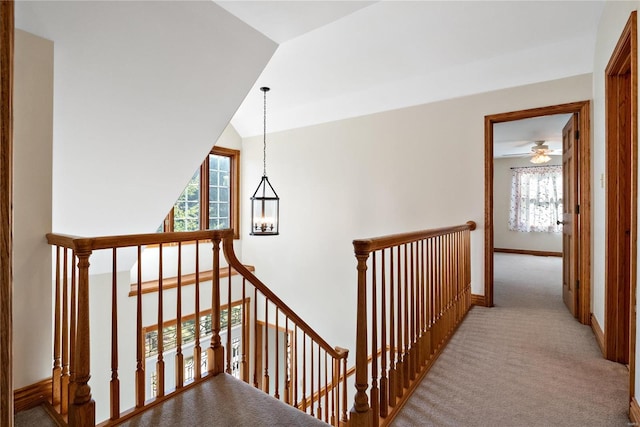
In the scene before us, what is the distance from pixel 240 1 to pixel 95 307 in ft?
11.6

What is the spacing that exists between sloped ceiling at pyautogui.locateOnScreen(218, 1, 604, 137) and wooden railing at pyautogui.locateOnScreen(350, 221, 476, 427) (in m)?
1.66

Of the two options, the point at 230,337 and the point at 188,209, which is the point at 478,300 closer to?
the point at 230,337

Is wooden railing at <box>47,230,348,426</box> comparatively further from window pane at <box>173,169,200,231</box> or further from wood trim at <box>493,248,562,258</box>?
wood trim at <box>493,248,562,258</box>

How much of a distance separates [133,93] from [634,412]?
11.4 feet

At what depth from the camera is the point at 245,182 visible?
5.85 m

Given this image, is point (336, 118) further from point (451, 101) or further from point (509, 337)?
point (509, 337)

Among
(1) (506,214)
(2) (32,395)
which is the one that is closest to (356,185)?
(2) (32,395)

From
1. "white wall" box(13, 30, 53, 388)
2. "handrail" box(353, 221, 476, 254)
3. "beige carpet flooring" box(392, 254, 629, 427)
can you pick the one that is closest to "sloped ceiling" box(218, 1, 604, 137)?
"white wall" box(13, 30, 53, 388)

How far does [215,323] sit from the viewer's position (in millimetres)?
1958

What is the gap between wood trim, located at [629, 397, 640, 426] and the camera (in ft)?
4.83

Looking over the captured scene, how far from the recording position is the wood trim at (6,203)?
50 centimetres

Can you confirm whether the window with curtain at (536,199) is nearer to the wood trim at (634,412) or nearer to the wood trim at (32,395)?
the wood trim at (634,412)

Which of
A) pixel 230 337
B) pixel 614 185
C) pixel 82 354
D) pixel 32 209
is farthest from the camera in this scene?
pixel 614 185

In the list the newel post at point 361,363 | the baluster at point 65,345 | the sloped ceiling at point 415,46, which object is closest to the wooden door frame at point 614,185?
the sloped ceiling at point 415,46
